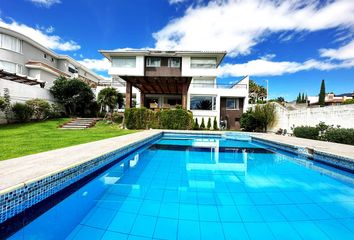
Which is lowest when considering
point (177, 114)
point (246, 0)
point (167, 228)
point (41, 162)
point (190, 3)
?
point (167, 228)

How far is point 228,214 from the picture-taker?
3262 mm

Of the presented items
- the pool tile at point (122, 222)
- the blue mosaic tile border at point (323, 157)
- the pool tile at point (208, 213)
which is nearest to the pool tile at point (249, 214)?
the pool tile at point (208, 213)

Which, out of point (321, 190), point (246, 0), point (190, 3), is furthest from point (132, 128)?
point (321, 190)

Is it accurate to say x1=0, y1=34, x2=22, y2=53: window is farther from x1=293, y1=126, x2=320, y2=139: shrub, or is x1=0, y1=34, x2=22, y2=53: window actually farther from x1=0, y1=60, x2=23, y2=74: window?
x1=293, y1=126, x2=320, y2=139: shrub

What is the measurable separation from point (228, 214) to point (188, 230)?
2.91 ft

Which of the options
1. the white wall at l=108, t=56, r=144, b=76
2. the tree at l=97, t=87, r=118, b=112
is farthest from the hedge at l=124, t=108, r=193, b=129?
the white wall at l=108, t=56, r=144, b=76

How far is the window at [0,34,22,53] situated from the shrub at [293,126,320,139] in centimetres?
2983

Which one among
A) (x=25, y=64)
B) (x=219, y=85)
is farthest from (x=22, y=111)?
(x=219, y=85)

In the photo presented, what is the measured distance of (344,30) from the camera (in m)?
16.8

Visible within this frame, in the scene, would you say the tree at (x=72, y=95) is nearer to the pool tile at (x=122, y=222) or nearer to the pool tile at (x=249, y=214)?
the pool tile at (x=122, y=222)

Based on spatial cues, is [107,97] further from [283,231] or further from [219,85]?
[283,231]

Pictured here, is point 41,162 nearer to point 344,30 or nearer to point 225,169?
point 225,169

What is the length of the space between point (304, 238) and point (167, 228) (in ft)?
6.41

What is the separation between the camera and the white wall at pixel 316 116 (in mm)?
11023
